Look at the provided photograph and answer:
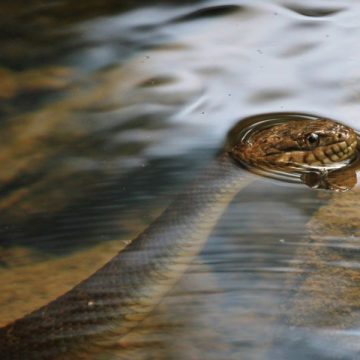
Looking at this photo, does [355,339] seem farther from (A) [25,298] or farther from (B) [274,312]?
(A) [25,298]

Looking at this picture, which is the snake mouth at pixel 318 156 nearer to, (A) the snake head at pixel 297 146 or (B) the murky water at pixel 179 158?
(A) the snake head at pixel 297 146

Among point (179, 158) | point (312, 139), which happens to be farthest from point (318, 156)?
point (179, 158)

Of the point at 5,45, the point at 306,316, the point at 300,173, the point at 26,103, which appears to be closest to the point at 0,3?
the point at 5,45

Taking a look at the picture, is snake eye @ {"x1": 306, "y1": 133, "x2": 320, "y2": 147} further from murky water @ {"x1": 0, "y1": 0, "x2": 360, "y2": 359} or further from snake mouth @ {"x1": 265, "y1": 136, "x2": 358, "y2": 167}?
murky water @ {"x1": 0, "y1": 0, "x2": 360, "y2": 359}

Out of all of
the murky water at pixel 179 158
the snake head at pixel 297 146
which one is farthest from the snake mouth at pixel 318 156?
the murky water at pixel 179 158

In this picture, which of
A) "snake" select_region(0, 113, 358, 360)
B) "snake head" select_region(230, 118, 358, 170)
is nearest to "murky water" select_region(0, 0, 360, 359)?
"snake" select_region(0, 113, 358, 360)

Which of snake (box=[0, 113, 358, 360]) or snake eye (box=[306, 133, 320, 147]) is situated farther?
snake eye (box=[306, 133, 320, 147])

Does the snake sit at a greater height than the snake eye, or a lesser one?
lesser
